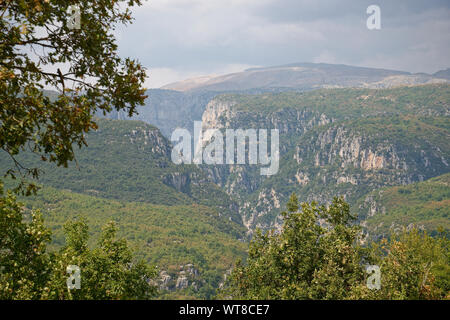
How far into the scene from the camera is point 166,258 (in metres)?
179

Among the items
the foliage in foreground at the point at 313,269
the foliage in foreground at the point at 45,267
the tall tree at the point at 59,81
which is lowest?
the foliage in foreground at the point at 313,269

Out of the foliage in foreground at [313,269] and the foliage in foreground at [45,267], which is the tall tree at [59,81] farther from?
the foliage in foreground at [313,269]

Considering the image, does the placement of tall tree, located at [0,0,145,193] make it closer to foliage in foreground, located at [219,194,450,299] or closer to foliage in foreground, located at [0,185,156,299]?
foliage in foreground, located at [0,185,156,299]

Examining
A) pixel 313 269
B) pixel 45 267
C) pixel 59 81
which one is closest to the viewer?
pixel 59 81

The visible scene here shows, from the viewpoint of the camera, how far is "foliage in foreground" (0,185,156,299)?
1581 cm

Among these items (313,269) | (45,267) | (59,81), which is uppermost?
→ (59,81)

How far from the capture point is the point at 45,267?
64.6 feet

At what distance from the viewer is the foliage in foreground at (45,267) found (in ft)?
51.9

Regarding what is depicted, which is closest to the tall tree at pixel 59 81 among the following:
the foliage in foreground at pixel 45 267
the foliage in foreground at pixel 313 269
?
the foliage in foreground at pixel 45 267

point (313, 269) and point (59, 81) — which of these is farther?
point (313, 269)

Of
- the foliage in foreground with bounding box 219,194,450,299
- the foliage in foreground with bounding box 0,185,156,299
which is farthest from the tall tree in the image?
the foliage in foreground with bounding box 219,194,450,299

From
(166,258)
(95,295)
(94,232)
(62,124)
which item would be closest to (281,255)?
(95,295)
